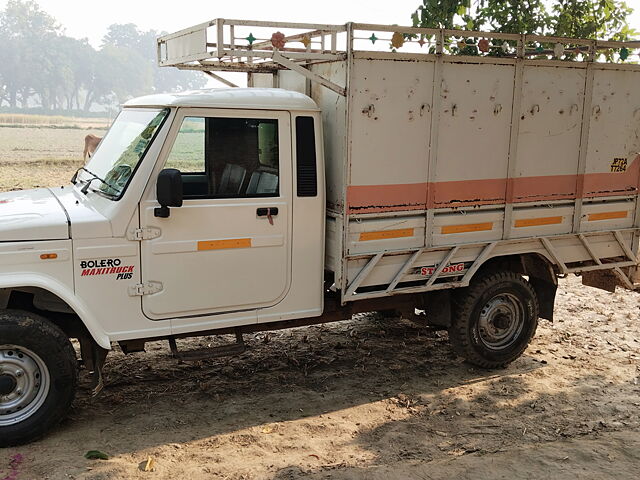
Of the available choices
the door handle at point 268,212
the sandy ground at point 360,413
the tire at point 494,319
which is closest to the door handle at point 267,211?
the door handle at point 268,212

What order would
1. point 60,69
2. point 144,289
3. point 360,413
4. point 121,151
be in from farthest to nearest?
point 60,69 < point 360,413 < point 121,151 < point 144,289

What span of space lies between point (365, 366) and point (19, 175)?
15286mm

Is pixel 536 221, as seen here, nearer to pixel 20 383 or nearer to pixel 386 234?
pixel 386 234

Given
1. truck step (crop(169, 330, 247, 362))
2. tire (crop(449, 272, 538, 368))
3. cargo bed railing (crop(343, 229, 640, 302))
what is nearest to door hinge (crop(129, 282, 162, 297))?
truck step (crop(169, 330, 247, 362))

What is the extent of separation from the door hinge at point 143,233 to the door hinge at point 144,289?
324 millimetres

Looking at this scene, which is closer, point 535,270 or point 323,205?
point 323,205

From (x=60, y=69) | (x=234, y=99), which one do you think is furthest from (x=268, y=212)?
(x=60, y=69)

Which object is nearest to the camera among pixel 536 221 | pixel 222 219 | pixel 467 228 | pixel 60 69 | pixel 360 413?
pixel 222 219

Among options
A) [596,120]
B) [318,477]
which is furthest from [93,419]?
[596,120]

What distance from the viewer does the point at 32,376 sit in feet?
15.0

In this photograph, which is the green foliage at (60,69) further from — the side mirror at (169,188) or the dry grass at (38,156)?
the side mirror at (169,188)

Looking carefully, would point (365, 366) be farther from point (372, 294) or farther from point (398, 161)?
point (398, 161)

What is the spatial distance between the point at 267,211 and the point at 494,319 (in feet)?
8.05

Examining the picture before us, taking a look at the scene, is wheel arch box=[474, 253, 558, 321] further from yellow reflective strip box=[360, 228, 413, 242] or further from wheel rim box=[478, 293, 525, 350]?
yellow reflective strip box=[360, 228, 413, 242]
